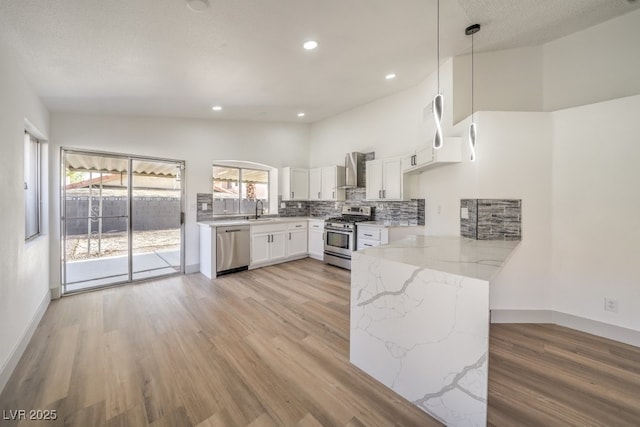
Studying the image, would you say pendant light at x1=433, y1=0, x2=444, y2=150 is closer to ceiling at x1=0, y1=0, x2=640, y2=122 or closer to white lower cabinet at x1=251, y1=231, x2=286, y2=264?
ceiling at x1=0, y1=0, x2=640, y2=122

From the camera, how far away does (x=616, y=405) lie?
5.48 ft

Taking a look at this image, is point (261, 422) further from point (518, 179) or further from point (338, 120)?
point (338, 120)

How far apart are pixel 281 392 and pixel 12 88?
3.34 metres

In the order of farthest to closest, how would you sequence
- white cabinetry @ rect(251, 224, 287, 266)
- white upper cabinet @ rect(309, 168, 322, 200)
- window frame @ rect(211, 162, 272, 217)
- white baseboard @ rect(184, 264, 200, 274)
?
white upper cabinet @ rect(309, 168, 322, 200) < window frame @ rect(211, 162, 272, 217) < white cabinetry @ rect(251, 224, 287, 266) < white baseboard @ rect(184, 264, 200, 274)

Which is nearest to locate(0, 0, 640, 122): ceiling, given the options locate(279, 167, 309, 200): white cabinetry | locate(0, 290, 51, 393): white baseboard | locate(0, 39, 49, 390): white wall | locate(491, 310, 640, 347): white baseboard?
locate(0, 39, 49, 390): white wall

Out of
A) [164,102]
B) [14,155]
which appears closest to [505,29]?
[164,102]

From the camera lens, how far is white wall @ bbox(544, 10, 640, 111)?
2.52 meters

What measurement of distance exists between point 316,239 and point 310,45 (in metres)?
3.71

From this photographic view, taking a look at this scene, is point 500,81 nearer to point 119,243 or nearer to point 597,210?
point 597,210

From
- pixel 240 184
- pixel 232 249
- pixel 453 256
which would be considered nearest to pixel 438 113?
pixel 453 256

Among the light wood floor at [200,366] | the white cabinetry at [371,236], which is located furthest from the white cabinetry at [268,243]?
the white cabinetry at [371,236]

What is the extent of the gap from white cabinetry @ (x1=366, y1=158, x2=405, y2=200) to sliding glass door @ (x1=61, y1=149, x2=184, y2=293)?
3459 mm

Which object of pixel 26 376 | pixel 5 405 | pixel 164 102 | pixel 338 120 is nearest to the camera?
A: pixel 5 405

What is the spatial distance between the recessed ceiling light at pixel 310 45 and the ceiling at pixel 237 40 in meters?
0.06
